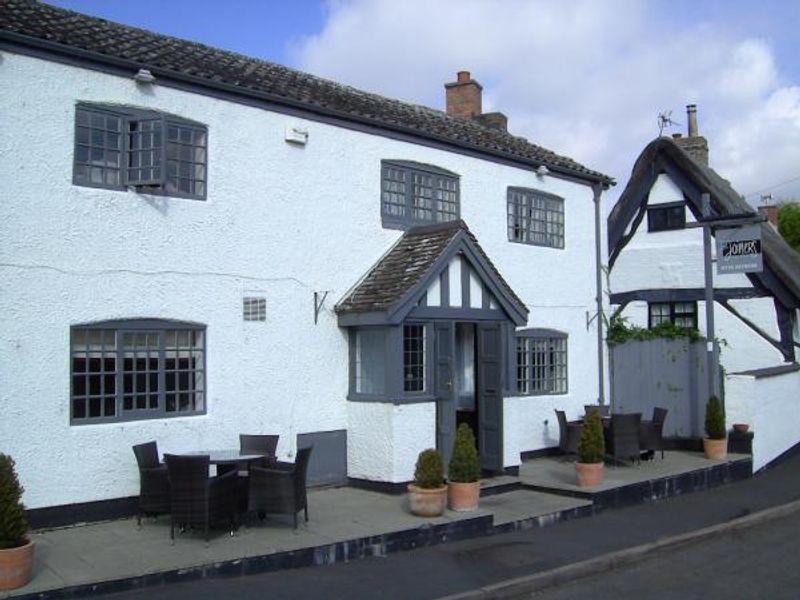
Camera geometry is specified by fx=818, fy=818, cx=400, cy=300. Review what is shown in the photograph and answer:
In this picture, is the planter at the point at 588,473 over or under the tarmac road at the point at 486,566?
over

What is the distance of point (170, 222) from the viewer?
33.0 feet

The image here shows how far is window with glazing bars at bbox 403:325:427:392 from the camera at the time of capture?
38.6 ft

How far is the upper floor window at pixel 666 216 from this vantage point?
19531 mm

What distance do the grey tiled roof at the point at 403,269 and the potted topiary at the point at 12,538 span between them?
535 centimetres

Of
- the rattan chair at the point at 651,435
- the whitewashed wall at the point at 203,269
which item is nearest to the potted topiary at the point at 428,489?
the whitewashed wall at the point at 203,269

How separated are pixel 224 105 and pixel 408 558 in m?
6.13

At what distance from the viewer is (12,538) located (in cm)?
702

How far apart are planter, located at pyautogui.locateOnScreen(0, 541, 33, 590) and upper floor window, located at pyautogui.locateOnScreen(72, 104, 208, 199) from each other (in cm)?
420

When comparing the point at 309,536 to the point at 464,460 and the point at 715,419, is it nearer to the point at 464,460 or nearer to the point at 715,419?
the point at 464,460

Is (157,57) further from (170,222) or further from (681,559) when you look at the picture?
(681,559)

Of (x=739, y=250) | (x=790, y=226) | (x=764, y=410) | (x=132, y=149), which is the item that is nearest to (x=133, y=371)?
(x=132, y=149)

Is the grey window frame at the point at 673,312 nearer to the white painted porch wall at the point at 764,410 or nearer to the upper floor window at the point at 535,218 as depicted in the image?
the white painted porch wall at the point at 764,410

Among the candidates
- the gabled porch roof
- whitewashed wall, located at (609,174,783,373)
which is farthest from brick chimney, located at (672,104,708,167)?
the gabled porch roof

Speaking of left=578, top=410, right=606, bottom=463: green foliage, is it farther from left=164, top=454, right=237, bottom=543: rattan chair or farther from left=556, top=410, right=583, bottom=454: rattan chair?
left=164, top=454, right=237, bottom=543: rattan chair
